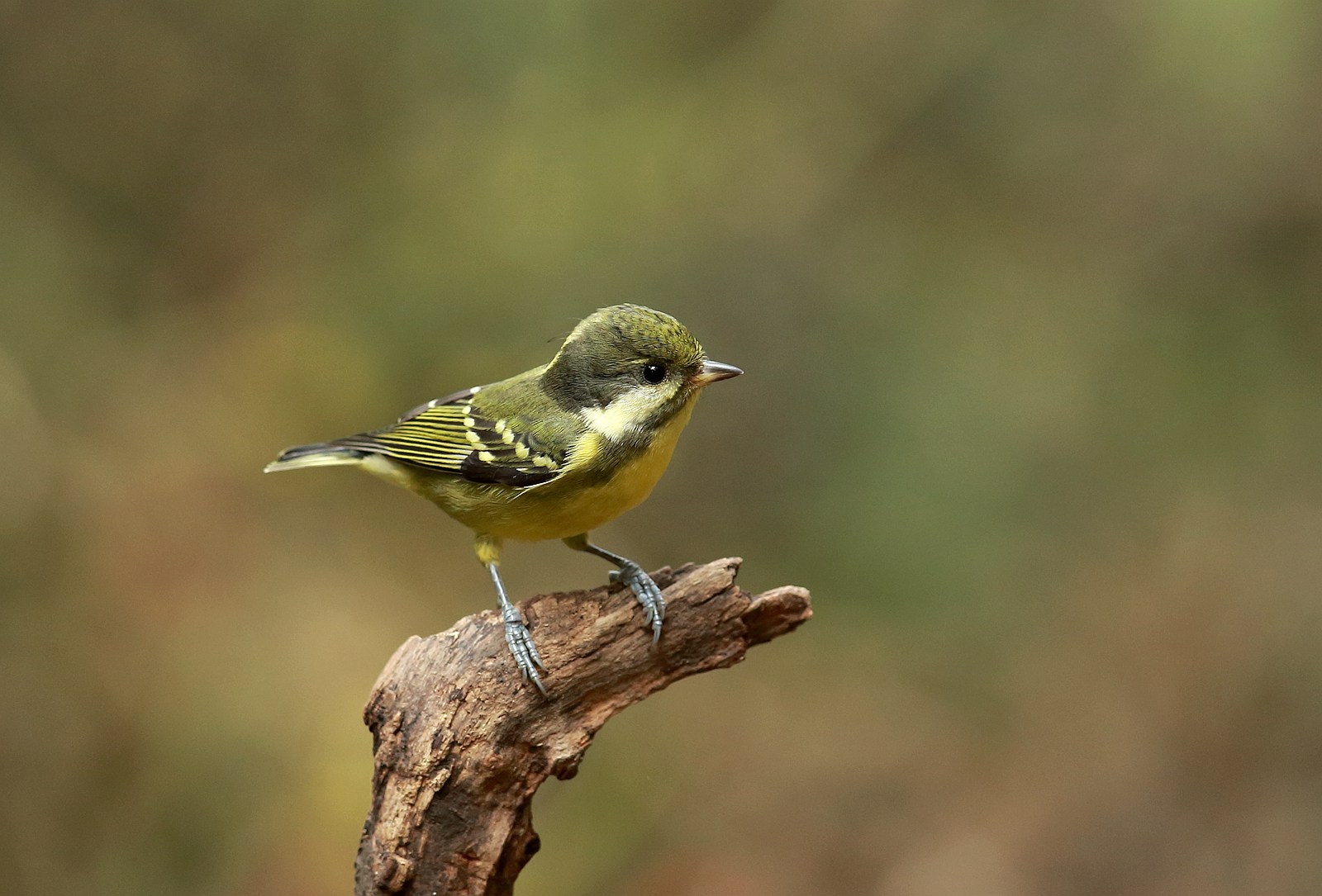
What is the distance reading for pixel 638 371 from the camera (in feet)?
12.3

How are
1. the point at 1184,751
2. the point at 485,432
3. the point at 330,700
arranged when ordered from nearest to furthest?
the point at 485,432 < the point at 330,700 < the point at 1184,751

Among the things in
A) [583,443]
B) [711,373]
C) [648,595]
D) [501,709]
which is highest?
[711,373]

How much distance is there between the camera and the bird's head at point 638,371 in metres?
3.69

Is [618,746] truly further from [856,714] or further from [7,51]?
[7,51]

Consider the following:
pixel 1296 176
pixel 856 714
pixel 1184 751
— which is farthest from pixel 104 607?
pixel 1296 176

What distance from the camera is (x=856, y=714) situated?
21.1 ft

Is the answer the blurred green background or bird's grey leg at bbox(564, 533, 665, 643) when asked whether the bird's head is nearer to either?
bird's grey leg at bbox(564, 533, 665, 643)

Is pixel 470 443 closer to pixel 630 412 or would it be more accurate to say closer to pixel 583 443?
pixel 583 443

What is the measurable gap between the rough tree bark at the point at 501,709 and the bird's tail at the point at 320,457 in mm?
1082

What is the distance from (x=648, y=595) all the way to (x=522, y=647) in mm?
407

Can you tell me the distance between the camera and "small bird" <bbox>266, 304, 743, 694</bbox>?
367 cm

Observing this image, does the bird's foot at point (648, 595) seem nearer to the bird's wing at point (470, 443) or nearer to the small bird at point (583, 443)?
the small bird at point (583, 443)

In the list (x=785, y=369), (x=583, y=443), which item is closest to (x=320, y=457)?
(x=583, y=443)

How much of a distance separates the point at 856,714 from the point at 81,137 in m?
5.18
